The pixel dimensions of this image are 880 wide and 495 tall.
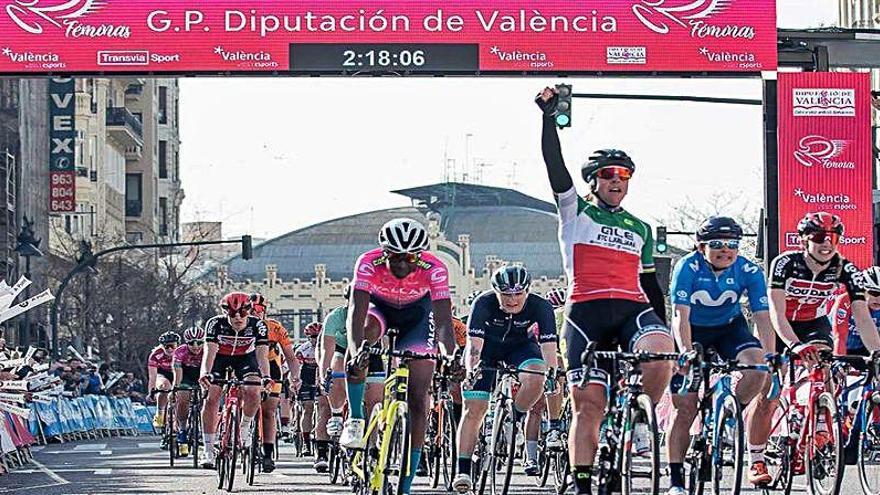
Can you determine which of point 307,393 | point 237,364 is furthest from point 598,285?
point 307,393

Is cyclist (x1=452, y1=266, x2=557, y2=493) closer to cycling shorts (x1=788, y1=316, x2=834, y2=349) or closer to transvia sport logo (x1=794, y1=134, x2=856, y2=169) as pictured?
cycling shorts (x1=788, y1=316, x2=834, y2=349)

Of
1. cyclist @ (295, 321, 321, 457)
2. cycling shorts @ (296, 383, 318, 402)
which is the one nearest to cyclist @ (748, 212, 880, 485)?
cyclist @ (295, 321, 321, 457)

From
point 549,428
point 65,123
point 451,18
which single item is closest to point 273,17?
point 451,18

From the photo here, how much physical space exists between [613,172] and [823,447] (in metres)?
2.34

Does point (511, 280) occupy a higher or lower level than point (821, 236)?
lower

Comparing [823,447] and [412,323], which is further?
[412,323]

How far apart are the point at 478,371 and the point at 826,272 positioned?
2244 mm

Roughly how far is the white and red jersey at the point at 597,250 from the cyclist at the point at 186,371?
1223 cm

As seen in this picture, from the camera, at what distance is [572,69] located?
1133 inches

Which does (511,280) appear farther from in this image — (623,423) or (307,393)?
(307,393)

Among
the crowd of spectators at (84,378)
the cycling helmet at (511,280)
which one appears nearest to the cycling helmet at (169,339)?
the crowd of spectators at (84,378)

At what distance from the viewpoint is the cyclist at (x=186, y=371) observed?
23.3m

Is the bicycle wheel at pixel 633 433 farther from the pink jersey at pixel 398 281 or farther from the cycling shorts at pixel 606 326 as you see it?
the pink jersey at pixel 398 281

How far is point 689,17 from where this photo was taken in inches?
1142
